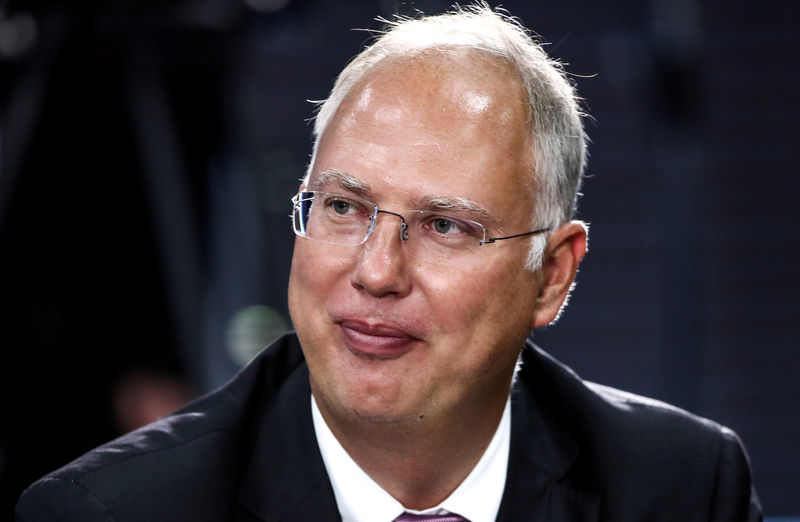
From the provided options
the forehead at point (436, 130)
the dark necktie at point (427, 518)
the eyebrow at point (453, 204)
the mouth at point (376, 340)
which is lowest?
the dark necktie at point (427, 518)

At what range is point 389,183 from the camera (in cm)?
181

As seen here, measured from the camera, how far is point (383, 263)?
5.81ft

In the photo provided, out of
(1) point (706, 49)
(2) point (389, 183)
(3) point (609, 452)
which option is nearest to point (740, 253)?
(1) point (706, 49)

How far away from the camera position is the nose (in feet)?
5.77

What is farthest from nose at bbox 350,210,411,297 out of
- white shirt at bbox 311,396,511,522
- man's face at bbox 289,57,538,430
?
white shirt at bbox 311,396,511,522

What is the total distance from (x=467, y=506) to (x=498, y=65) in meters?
0.81

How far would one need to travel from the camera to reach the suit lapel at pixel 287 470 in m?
1.89

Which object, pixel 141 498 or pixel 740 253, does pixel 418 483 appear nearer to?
pixel 141 498

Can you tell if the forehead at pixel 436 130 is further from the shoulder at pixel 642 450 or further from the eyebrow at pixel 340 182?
the shoulder at pixel 642 450

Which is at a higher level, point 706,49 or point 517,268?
point 706,49

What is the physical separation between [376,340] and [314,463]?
0.30 m

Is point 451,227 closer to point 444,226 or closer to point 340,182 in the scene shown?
point 444,226

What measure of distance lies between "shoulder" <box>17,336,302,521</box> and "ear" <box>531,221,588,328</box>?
57 cm

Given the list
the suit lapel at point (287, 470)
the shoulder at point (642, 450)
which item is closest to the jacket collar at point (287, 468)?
the suit lapel at point (287, 470)
